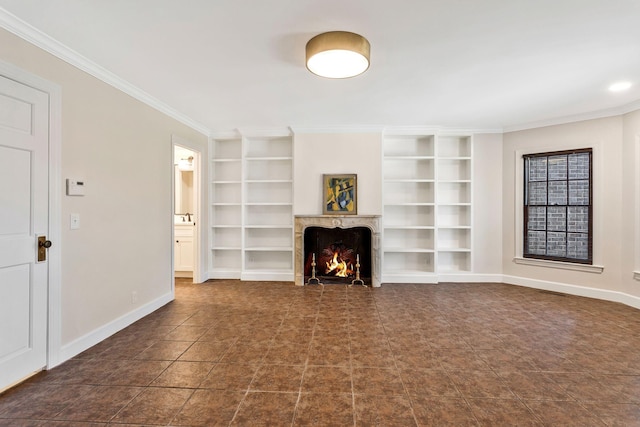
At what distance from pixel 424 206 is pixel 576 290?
247 cm

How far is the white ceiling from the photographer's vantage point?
196 centimetres

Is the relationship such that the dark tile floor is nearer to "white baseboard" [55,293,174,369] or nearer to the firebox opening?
"white baseboard" [55,293,174,369]

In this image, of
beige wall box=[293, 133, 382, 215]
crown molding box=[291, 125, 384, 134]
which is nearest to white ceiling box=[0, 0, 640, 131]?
crown molding box=[291, 125, 384, 134]

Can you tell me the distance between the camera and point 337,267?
204 inches

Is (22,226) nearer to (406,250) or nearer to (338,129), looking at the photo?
(338,129)

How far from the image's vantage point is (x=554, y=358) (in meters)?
2.49

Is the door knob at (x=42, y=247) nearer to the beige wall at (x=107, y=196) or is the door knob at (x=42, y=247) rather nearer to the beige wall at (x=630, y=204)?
the beige wall at (x=107, y=196)

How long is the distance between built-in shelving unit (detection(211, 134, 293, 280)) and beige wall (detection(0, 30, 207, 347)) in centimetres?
148

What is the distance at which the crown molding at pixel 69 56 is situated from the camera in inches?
79.3

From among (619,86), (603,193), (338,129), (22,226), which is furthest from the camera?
(338,129)

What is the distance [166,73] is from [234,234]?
310cm

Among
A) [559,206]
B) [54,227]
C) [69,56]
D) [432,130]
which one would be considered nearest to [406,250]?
[432,130]

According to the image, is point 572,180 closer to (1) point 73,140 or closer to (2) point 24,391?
(1) point 73,140

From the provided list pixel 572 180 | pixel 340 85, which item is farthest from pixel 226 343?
pixel 572 180
